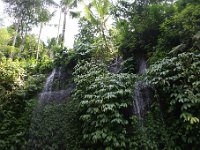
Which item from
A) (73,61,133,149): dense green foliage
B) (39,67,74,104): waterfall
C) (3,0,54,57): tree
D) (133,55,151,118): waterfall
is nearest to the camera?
(73,61,133,149): dense green foliage

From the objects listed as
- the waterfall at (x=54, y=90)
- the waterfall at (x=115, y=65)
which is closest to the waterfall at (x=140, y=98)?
→ the waterfall at (x=115, y=65)

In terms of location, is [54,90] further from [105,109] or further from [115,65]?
[105,109]

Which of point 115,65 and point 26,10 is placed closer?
point 115,65

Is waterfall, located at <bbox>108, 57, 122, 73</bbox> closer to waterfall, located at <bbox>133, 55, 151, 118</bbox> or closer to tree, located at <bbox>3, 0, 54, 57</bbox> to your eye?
waterfall, located at <bbox>133, 55, 151, 118</bbox>

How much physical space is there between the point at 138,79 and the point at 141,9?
304 centimetres

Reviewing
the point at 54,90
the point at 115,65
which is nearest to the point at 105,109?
the point at 115,65

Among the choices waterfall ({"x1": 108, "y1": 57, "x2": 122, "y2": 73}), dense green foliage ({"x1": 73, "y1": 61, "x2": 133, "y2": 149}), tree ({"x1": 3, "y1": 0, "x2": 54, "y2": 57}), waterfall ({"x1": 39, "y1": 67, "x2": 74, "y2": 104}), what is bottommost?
dense green foliage ({"x1": 73, "y1": 61, "x2": 133, "y2": 149})

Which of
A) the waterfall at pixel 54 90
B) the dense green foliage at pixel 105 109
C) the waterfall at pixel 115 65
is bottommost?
the dense green foliage at pixel 105 109

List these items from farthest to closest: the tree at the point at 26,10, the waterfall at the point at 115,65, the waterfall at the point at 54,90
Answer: the tree at the point at 26,10 → the waterfall at the point at 115,65 → the waterfall at the point at 54,90

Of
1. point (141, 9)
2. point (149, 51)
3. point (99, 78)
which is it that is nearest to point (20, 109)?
point (99, 78)

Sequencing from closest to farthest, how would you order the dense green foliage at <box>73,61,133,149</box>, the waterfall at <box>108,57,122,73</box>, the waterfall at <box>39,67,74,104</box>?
the dense green foliage at <box>73,61,133,149</box>
the waterfall at <box>39,67,74,104</box>
the waterfall at <box>108,57,122,73</box>

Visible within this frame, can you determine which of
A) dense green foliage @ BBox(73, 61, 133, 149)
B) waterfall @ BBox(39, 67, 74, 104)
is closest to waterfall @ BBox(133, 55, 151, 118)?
dense green foliage @ BBox(73, 61, 133, 149)

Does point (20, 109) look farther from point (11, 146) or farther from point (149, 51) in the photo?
point (149, 51)

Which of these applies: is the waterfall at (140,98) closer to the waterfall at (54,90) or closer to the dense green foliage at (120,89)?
the dense green foliage at (120,89)
